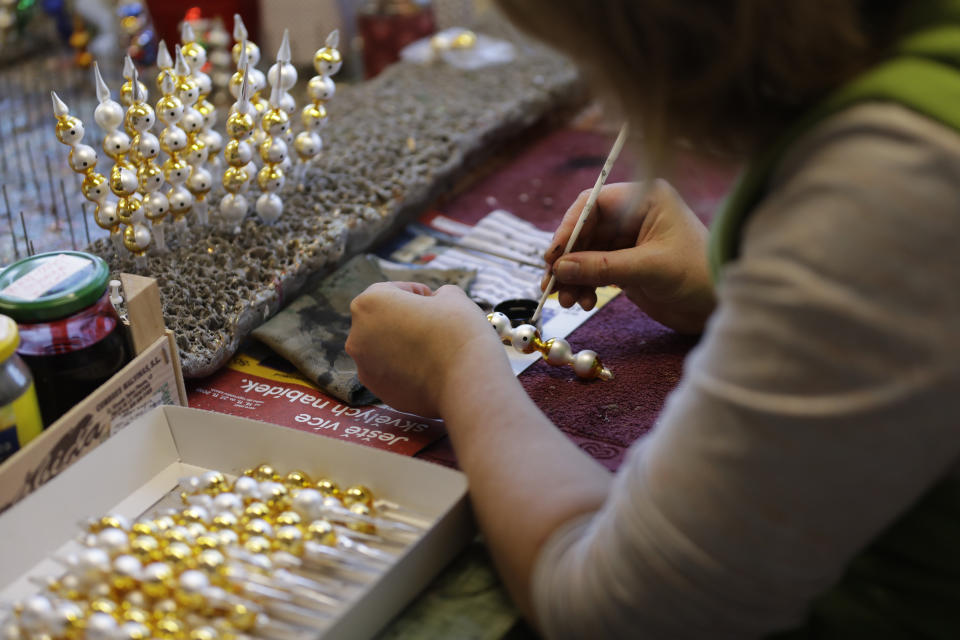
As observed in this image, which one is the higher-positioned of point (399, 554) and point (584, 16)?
point (584, 16)

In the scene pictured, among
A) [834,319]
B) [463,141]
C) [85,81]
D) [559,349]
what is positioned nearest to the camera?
[834,319]

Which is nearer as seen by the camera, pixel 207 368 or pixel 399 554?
pixel 399 554

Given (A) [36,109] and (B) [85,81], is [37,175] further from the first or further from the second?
(B) [85,81]

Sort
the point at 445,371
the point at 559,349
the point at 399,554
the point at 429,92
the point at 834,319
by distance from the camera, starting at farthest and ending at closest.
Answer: the point at 429,92 → the point at 559,349 → the point at 445,371 → the point at 399,554 → the point at 834,319

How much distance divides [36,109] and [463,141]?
64 centimetres

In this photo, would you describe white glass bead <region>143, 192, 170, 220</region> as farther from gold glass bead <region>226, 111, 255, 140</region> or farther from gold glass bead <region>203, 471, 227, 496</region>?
gold glass bead <region>203, 471, 227, 496</region>

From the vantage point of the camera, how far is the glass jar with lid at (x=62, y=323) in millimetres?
638

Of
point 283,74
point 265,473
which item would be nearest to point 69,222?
point 283,74

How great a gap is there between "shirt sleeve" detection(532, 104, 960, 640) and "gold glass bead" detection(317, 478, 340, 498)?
0.22m

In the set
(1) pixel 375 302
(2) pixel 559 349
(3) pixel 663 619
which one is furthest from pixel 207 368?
(3) pixel 663 619

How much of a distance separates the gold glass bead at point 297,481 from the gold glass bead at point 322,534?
51mm

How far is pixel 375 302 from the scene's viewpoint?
2.44 feet

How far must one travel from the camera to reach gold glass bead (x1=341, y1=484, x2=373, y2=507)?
24.9 inches

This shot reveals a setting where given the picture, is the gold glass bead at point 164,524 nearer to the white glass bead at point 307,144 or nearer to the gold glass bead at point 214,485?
the gold glass bead at point 214,485
